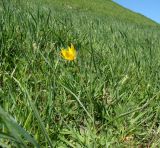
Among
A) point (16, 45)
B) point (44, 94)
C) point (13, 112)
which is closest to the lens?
point (13, 112)

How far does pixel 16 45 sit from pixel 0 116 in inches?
74.2

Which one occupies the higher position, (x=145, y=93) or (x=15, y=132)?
(x=15, y=132)

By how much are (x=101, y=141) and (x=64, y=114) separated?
316 millimetres

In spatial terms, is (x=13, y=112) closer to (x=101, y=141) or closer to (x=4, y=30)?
(x=101, y=141)

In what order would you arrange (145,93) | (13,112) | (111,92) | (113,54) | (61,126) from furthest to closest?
(113,54)
(145,93)
(111,92)
(61,126)
(13,112)

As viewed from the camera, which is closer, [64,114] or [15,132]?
[15,132]

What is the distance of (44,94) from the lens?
1.99 metres

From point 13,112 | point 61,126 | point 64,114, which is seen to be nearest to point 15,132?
point 13,112

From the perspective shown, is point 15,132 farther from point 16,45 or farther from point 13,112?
point 16,45

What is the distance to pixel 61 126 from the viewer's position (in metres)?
1.70

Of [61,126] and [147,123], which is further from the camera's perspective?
[147,123]

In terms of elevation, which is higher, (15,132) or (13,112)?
(15,132)

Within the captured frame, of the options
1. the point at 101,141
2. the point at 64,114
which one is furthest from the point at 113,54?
the point at 101,141

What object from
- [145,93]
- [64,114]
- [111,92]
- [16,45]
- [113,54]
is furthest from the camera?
[113,54]
